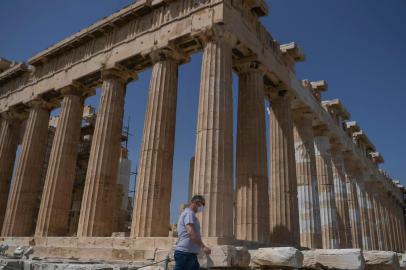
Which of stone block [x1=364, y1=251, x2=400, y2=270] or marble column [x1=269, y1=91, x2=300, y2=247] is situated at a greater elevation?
marble column [x1=269, y1=91, x2=300, y2=247]

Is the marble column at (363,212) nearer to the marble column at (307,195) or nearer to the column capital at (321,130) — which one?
the column capital at (321,130)

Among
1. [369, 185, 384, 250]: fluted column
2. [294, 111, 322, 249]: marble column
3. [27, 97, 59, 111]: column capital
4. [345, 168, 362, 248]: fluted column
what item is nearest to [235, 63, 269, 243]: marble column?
[294, 111, 322, 249]: marble column

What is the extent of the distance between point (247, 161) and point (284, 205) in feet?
10.7

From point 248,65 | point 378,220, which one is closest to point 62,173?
point 248,65

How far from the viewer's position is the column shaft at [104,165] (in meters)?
16.8

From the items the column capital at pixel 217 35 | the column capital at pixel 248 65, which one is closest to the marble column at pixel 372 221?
the column capital at pixel 248 65

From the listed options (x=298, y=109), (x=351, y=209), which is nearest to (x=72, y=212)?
(x=298, y=109)

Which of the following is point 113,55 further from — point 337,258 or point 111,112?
point 337,258

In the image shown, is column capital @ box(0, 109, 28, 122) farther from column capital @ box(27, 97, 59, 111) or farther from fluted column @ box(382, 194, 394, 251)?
fluted column @ box(382, 194, 394, 251)

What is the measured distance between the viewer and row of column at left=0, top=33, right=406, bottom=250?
46.5 ft

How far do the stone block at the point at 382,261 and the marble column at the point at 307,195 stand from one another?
Result: 46.7 ft

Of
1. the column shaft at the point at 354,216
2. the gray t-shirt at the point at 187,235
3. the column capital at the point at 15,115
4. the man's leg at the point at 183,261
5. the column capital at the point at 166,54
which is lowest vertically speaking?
the man's leg at the point at 183,261

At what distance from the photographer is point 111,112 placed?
1859 cm

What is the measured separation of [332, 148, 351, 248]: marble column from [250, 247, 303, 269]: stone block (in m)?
19.0
